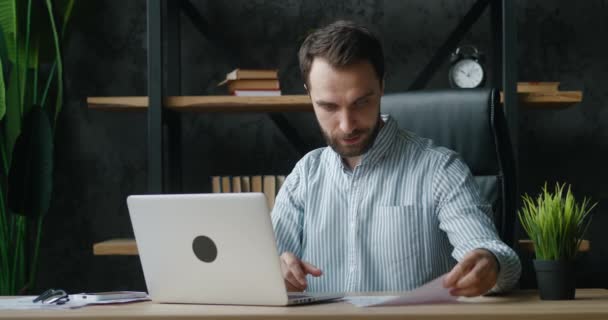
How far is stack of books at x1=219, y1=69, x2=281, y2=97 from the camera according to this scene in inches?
108

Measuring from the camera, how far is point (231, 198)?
50.4 inches

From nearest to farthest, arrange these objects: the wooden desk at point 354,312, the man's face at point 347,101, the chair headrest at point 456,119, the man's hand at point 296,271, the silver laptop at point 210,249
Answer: the wooden desk at point 354,312
the silver laptop at point 210,249
the man's hand at point 296,271
the man's face at point 347,101
the chair headrest at point 456,119

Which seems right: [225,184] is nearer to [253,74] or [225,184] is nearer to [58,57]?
[253,74]

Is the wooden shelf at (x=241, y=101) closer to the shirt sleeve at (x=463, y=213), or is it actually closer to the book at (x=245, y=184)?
the book at (x=245, y=184)

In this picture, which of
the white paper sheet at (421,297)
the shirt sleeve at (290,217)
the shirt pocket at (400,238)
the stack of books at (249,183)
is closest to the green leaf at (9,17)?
the stack of books at (249,183)

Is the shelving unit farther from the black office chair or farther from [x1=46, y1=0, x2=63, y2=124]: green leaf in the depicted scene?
the black office chair

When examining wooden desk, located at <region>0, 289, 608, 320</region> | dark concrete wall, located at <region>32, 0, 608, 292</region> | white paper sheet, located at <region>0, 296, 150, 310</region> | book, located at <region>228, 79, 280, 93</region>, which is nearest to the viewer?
wooden desk, located at <region>0, 289, 608, 320</region>

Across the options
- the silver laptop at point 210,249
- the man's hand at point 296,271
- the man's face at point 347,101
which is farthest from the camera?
the man's face at point 347,101

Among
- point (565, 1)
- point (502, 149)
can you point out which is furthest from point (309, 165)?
point (565, 1)

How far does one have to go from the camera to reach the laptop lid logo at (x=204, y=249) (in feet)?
4.36

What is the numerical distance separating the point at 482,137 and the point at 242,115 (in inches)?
52.2

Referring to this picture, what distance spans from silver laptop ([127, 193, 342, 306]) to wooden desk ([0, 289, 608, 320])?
30mm

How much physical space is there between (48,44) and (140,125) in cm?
43

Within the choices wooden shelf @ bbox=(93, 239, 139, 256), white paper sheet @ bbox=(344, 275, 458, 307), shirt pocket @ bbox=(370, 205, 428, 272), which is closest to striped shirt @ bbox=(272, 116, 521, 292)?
shirt pocket @ bbox=(370, 205, 428, 272)
